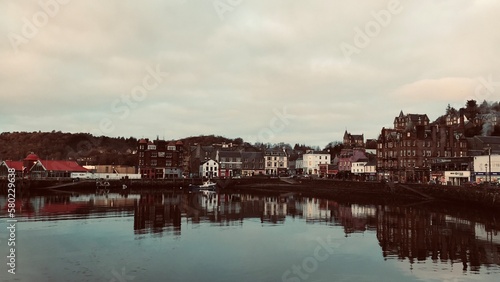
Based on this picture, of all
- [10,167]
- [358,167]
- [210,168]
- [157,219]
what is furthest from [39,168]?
[358,167]

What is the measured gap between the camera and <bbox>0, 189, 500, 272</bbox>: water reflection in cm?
3077

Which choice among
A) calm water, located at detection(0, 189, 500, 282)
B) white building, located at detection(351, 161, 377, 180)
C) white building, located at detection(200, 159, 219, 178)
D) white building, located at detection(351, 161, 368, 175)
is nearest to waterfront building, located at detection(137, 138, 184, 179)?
white building, located at detection(200, 159, 219, 178)

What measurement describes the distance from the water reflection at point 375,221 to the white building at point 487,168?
680 inches

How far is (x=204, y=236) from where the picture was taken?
120ft

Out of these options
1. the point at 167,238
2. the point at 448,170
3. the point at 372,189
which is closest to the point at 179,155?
the point at 372,189

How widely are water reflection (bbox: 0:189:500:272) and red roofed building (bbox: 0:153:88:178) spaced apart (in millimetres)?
48477

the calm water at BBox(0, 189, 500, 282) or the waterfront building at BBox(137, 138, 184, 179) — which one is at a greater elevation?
the waterfront building at BBox(137, 138, 184, 179)

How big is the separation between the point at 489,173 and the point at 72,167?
97.8 metres

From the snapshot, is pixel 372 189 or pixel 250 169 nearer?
pixel 372 189

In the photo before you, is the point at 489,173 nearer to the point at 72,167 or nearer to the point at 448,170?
the point at 448,170

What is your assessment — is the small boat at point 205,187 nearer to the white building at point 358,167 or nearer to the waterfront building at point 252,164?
the waterfront building at point 252,164

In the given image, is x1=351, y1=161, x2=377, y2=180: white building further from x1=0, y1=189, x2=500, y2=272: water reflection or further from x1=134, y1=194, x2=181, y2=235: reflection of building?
x1=134, y1=194, x2=181, y2=235: reflection of building

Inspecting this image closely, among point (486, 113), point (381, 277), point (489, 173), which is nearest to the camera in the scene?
point (381, 277)

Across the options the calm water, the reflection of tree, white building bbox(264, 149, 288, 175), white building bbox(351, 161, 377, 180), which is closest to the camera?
the calm water
